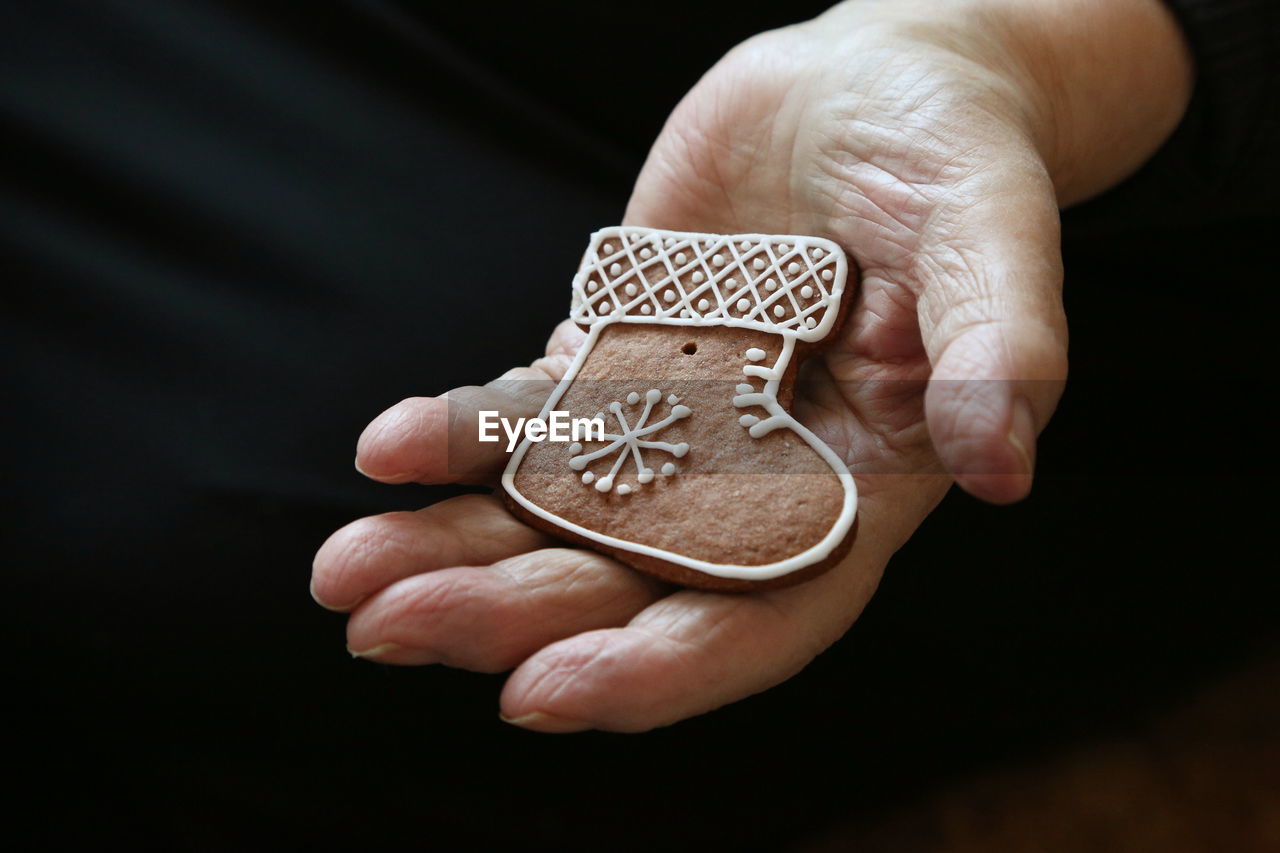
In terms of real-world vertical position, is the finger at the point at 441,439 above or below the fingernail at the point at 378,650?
above

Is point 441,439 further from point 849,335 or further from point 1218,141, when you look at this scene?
point 1218,141

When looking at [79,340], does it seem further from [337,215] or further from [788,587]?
[788,587]

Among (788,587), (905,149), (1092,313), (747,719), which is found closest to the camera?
(788,587)

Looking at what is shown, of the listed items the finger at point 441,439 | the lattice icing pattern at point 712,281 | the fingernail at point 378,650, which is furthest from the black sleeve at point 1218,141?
the fingernail at point 378,650

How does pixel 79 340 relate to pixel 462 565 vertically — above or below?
above

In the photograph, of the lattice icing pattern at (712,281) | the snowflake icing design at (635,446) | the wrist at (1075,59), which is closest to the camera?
the snowflake icing design at (635,446)

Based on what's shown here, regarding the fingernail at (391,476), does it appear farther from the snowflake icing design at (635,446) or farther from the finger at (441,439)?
the snowflake icing design at (635,446)

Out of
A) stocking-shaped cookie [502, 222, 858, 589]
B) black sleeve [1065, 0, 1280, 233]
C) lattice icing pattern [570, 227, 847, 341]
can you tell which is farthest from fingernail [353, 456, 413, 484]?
black sleeve [1065, 0, 1280, 233]

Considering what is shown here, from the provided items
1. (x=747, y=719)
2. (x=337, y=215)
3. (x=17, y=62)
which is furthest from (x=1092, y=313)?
(x=17, y=62)
